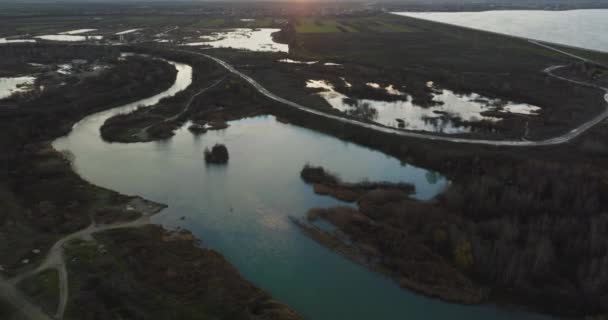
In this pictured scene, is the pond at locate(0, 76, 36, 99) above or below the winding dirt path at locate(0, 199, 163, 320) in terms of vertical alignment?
above

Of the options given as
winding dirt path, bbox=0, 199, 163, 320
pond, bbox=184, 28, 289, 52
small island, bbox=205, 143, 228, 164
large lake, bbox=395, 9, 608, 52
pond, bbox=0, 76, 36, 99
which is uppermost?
large lake, bbox=395, 9, 608, 52

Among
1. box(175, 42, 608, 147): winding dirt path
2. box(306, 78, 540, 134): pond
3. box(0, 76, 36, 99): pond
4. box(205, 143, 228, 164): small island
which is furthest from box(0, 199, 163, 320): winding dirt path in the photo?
box(0, 76, 36, 99): pond

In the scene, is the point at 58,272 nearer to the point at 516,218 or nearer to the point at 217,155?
the point at 217,155

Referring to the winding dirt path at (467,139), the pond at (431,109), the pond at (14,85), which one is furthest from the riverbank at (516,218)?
the pond at (14,85)

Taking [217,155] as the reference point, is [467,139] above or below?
above

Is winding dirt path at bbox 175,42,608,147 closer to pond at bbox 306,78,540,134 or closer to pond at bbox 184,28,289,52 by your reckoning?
pond at bbox 306,78,540,134

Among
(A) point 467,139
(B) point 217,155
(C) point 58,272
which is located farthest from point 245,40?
(C) point 58,272

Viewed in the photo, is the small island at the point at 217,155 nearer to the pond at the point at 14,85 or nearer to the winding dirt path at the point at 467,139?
the winding dirt path at the point at 467,139
